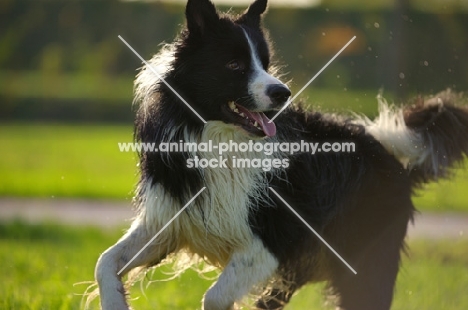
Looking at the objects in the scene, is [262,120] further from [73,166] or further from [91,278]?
[73,166]

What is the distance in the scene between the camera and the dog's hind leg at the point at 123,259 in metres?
4.75

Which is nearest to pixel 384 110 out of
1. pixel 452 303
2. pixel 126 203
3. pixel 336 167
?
pixel 336 167

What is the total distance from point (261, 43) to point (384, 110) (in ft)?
4.28

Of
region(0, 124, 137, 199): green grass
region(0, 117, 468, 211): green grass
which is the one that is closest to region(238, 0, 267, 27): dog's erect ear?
region(0, 117, 468, 211): green grass

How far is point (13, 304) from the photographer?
5504 millimetres

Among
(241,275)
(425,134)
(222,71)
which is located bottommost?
(241,275)

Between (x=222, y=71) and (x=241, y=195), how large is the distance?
789 millimetres

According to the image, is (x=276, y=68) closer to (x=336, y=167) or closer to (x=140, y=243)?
(x=336, y=167)

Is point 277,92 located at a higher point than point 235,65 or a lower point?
lower

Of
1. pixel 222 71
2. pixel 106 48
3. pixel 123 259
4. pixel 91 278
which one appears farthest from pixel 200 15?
pixel 106 48

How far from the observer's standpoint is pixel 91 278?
6.98 metres

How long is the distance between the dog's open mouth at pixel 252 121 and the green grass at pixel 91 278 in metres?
1.28

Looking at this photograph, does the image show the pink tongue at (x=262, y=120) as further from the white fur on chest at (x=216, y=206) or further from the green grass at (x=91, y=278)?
the green grass at (x=91, y=278)

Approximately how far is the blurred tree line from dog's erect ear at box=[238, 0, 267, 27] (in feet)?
33.0
